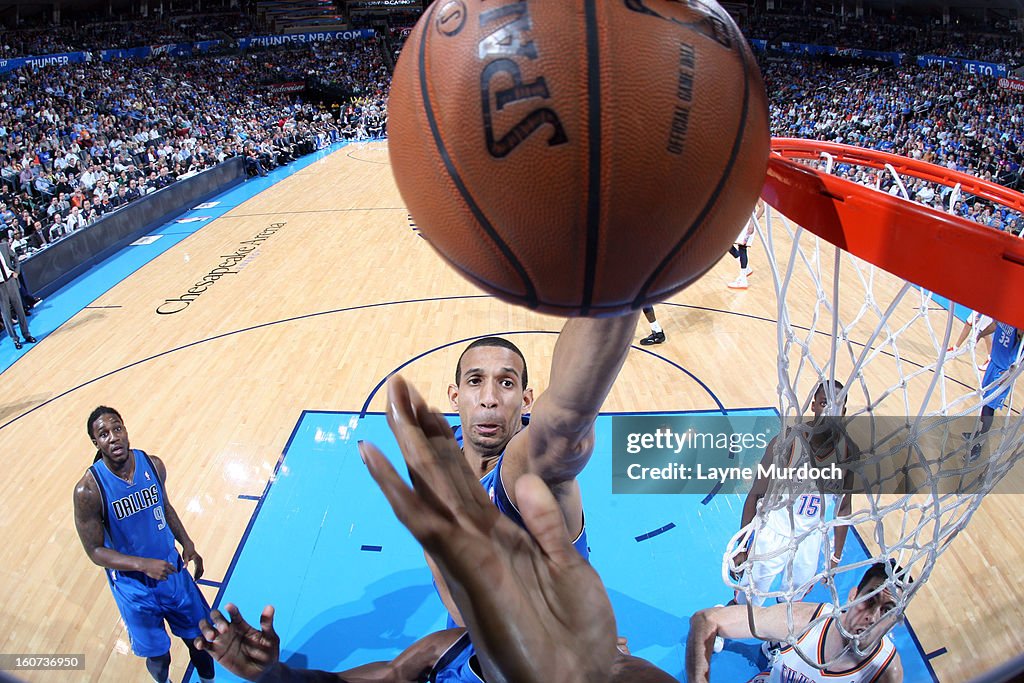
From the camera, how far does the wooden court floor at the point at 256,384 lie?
3684 millimetres

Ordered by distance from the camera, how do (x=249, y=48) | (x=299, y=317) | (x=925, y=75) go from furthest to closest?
(x=249, y=48) → (x=925, y=75) → (x=299, y=317)

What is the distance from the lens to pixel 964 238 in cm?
144

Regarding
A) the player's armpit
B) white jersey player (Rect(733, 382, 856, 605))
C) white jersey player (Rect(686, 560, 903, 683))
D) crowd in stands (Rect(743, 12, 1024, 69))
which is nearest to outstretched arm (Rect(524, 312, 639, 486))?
white jersey player (Rect(686, 560, 903, 683))

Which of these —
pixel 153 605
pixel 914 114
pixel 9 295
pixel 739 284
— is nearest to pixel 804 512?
pixel 153 605

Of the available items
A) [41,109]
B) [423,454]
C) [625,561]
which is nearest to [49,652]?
[625,561]

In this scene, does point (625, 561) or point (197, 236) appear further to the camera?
point (197, 236)

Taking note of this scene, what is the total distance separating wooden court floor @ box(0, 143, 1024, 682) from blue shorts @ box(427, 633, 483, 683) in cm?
212

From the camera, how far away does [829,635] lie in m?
2.64

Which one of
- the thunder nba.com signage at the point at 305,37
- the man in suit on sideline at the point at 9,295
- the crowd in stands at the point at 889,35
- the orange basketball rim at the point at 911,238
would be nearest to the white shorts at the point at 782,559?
the orange basketball rim at the point at 911,238

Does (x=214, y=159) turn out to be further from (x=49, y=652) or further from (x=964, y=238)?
(x=964, y=238)

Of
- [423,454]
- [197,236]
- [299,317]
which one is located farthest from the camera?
[197,236]

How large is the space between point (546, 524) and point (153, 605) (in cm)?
283

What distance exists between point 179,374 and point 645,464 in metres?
4.50

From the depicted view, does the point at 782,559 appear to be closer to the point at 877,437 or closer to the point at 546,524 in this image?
the point at 877,437
